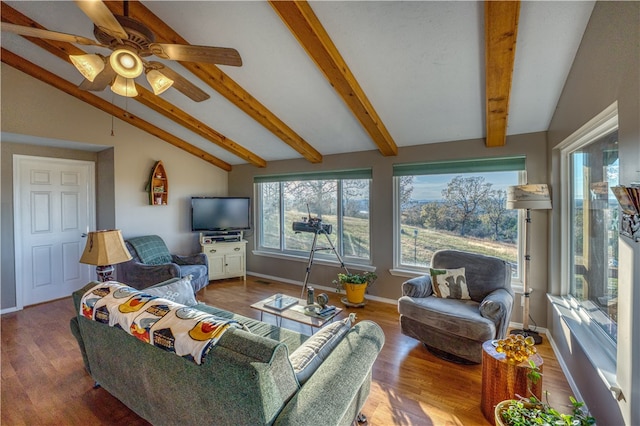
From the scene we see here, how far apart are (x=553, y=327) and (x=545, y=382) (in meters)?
0.69

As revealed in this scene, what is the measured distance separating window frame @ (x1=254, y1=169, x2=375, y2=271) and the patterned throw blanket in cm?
287

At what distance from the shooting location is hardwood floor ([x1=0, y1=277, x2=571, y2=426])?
5.89ft

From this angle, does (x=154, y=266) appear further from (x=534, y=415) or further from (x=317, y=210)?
(x=534, y=415)

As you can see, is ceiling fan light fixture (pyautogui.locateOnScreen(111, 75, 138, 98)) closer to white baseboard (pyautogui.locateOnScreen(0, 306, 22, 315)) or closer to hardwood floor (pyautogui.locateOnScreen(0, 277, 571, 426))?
hardwood floor (pyautogui.locateOnScreen(0, 277, 571, 426))

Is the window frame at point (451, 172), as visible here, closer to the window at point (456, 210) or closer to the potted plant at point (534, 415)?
the window at point (456, 210)

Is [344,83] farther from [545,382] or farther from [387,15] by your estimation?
[545,382]

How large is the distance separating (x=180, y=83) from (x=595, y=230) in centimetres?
316

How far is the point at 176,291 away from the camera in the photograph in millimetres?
2326

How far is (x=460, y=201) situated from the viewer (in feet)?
11.0

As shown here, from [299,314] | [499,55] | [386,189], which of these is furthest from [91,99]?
[499,55]

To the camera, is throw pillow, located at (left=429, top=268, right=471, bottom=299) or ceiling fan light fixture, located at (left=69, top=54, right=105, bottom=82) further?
throw pillow, located at (left=429, top=268, right=471, bottom=299)

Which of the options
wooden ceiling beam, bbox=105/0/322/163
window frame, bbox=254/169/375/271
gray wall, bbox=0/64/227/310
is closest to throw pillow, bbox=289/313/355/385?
window frame, bbox=254/169/375/271

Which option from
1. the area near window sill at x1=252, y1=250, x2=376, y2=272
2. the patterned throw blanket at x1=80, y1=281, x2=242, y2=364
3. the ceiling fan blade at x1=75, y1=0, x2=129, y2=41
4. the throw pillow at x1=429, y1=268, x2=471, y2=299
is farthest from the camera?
the area near window sill at x1=252, y1=250, x2=376, y2=272

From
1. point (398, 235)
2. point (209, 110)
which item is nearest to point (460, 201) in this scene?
point (398, 235)
